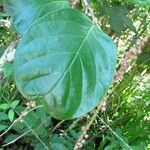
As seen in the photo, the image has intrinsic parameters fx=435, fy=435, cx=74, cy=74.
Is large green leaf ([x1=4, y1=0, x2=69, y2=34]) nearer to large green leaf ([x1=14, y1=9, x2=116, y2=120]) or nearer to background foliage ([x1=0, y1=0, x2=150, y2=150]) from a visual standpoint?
large green leaf ([x1=14, y1=9, x2=116, y2=120])

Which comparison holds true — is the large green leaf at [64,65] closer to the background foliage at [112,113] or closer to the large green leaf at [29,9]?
the large green leaf at [29,9]

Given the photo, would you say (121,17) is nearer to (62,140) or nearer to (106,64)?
(62,140)

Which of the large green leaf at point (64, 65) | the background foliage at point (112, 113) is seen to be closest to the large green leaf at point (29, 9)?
the large green leaf at point (64, 65)

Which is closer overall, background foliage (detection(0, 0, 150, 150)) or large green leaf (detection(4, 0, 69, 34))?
large green leaf (detection(4, 0, 69, 34))

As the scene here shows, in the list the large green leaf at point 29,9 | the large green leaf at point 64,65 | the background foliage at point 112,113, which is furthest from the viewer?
the background foliage at point 112,113

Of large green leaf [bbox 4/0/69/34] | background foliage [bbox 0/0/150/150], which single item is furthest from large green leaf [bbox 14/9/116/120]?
background foliage [bbox 0/0/150/150]

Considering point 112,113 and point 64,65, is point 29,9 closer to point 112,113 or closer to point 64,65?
point 64,65

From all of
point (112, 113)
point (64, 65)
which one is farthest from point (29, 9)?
point (112, 113)
